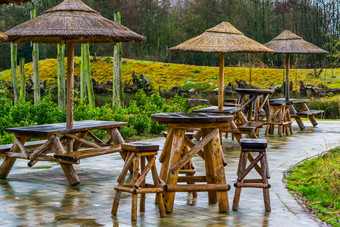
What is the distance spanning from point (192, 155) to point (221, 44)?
4.48 meters

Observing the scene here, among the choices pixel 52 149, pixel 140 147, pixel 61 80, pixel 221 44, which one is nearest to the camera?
pixel 140 147

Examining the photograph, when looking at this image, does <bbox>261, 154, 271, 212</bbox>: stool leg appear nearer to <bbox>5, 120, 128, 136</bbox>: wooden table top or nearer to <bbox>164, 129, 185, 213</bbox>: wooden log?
<bbox>164, 129, 185, 213</bbox>: wooden log

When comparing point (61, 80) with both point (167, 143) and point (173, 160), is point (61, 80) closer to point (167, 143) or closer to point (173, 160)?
point (167, 143)

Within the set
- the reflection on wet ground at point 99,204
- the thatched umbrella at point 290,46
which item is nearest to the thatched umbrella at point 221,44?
the reflection on wet ground at point 99,204

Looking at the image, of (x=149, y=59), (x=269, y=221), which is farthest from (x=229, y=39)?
(x=149, y=59)

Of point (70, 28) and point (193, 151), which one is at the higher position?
point (70, 28)

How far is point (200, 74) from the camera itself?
3133cm

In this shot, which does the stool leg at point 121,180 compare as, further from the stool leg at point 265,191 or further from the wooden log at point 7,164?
the wooden log at point 7,164

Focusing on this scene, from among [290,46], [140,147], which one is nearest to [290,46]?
[290,46]

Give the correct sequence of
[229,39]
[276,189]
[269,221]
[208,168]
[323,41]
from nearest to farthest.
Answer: [269,221], [208,168], [276,189], [229,39], [323,41]

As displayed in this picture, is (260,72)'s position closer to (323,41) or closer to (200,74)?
(200,74)

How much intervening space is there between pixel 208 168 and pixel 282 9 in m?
32.8

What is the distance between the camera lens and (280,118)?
514 inches

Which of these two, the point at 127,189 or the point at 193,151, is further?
the point at 193,151
